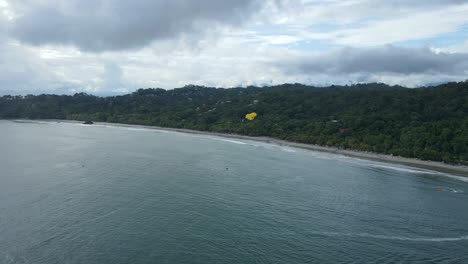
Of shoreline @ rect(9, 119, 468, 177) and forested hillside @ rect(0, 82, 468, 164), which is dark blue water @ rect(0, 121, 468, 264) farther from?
forested hillside @ rect(0, 82, 468, 164)

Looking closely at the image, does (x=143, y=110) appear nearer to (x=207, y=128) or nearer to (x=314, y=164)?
(x=207, y=128)

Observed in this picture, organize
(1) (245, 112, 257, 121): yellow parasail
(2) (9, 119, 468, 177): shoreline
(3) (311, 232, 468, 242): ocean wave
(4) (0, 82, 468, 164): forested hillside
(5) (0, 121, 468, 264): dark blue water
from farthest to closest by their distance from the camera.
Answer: (1) (245, 112, 257, 121): yellow parasail
(4) (0, 82, 468, 164): forested hillside
(2) (9, 119, 468, 177): shoreline
(3) (311, 232, 468, 242): ocean wave
(5) (0, 121, 468, 264): dark blue water

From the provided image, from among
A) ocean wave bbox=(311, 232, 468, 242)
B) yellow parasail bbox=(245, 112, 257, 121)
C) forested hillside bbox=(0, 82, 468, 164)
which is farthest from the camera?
yellow parasail bbox=(245, 112, 257, 121)

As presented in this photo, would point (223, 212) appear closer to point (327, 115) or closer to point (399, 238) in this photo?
point (399, 238)

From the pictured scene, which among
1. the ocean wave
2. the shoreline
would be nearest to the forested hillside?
the shoreline

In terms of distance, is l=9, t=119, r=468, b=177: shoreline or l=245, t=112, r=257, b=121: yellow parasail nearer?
l=9, t=119, r=468, b=177: shoreline

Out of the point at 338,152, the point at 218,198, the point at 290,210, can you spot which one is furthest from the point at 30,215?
the point at 338,152

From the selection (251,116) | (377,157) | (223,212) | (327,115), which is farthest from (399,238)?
(251,116)
